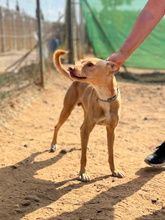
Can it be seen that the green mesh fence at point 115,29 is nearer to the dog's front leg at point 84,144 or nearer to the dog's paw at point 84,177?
the dog's front leg at point 84,144

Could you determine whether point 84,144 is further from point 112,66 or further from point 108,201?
point 112,66

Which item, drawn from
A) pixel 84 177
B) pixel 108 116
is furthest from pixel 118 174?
pixel 108 116

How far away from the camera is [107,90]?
2648 millimetres

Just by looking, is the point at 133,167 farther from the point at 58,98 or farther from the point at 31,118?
the point at 58,98

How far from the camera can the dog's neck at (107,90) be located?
261cm

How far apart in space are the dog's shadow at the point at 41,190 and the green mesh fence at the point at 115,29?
6.31 metres

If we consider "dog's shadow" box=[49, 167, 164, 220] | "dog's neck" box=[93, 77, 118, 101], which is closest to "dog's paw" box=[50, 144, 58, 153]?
"dog's shadow" box=[49, 167, 164, 220]

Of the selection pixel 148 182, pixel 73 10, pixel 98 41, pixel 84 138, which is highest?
pixel 73 10

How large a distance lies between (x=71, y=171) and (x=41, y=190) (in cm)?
53

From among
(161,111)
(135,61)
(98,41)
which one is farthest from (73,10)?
(161,111)

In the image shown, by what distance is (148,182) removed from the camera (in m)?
2.89

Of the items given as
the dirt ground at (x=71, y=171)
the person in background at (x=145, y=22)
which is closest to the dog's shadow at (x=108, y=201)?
the dirt ground at (x=71, y=171)

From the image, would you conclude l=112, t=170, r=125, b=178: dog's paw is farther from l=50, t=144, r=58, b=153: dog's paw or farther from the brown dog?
l=50, t=144, r=58, b=153: dog's paw

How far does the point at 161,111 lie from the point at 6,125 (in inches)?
119
